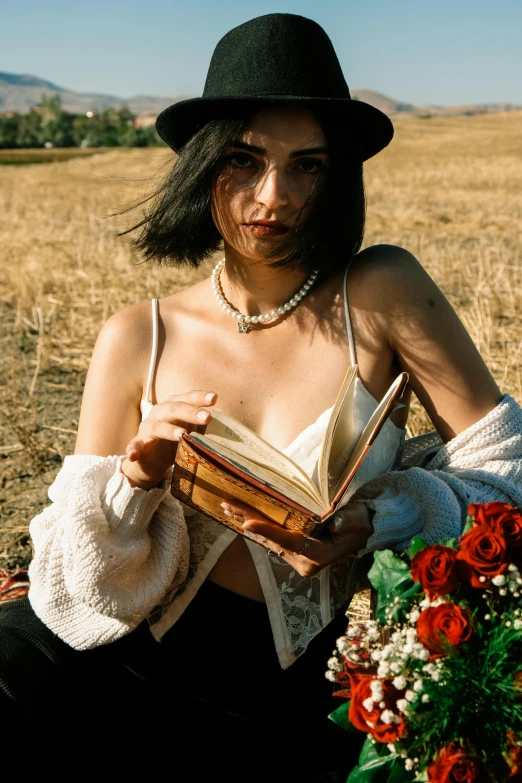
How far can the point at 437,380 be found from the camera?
6.63 feet

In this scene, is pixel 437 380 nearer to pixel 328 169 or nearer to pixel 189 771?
pixel 328 169

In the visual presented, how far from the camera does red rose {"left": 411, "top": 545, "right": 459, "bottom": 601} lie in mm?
1305

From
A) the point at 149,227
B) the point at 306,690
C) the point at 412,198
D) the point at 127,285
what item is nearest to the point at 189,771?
the point at 306,690

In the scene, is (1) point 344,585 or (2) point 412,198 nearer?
(1) point 344,585

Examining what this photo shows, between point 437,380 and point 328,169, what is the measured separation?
1.89 ft

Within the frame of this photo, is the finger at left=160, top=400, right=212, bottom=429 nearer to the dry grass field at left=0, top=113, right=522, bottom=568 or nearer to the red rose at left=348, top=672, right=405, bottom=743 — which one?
the red rose at left=348, top=672, right=405, bottom=743

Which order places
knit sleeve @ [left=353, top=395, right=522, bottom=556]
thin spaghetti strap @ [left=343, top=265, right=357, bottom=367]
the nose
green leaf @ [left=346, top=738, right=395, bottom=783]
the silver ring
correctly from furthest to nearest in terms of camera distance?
thin spaghetti strap @ [left=343, top=265, right=357, bottom=367] → the nose → knit sleeve @ [left=353, top=395, right=522, bottom=556] → the silver ring → green leaf @ [left=346, top=738, right=395, bottom=783]

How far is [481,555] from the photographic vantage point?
4.28 feet

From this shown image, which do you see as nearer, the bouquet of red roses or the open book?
the bouquet of red roses

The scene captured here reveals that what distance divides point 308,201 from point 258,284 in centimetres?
31

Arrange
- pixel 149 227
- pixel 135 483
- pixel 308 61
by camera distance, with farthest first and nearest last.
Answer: pixel 149 227 → pixel 308 61 → pixel 135 483

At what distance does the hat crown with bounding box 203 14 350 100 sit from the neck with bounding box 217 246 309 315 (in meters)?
0.44

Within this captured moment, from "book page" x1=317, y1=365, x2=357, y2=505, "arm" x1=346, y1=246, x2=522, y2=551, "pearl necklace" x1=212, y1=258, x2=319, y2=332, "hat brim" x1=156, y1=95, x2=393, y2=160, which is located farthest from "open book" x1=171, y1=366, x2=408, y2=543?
"hat brim" x1=156, y1=95, x2=393, y2=160

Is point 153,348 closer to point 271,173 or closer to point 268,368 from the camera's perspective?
point 268,368
